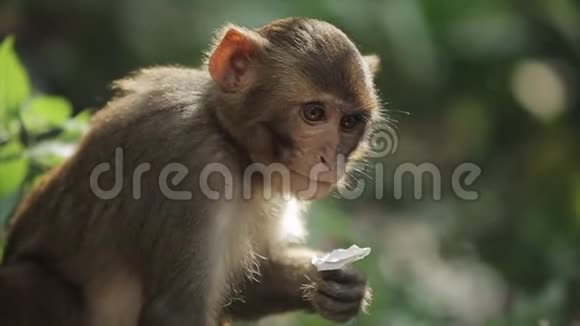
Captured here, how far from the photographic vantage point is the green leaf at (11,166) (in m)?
5.70

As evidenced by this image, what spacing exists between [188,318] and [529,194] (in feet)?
17.6

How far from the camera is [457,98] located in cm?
1023

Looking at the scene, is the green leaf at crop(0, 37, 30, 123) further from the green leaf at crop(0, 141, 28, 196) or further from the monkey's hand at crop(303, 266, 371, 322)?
the monkey's hand at crop(303, 266, 371, 322)

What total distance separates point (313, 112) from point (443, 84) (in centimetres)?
572

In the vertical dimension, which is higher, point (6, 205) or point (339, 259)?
point (6, 205)

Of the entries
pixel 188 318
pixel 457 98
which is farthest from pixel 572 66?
pixel 188 318

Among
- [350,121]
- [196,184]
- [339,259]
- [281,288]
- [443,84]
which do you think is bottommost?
[281,288]

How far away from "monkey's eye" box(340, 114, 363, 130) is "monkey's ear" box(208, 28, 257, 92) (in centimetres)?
45

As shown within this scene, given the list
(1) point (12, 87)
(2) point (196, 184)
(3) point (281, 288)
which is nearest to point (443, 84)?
(3) point (281, 288)

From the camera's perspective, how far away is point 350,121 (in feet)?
15.3

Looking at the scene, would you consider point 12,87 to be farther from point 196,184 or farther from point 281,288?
point 281,288

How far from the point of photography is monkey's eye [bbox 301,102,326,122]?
459 cm

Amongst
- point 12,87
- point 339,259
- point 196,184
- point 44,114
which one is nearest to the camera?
point 196,184

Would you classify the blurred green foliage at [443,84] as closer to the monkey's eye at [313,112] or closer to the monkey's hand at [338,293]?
the monkey's hand at [338,293]
